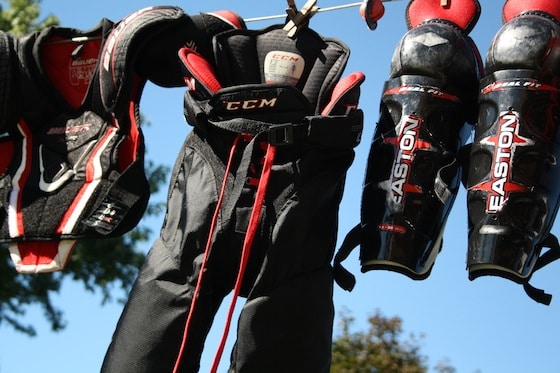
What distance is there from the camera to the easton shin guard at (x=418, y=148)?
346cm

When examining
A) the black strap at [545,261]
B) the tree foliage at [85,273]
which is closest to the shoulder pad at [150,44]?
the black strap at [545,261]

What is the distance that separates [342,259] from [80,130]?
981mm

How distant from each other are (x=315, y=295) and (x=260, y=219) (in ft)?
0.86

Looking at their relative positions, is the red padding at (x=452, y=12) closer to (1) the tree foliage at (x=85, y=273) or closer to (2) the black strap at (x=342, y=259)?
(2) the black strap at (x=342, y=259)

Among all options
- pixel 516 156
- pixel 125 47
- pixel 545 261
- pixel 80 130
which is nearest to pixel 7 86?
pixel 80 130

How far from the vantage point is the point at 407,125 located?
353 centimetres

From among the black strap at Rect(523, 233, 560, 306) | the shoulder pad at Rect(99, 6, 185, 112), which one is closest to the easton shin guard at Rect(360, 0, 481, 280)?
the black strap at Rect(523, 233, 560, 306)

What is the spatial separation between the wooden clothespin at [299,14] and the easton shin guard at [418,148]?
0.96 ft

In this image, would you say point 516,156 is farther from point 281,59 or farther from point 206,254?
point 206,254

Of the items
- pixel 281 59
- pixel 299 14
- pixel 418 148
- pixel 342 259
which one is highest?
pixel 299 14

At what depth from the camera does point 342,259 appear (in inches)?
139

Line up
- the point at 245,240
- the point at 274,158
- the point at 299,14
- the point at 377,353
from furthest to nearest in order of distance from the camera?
the point at 377,353
the point at 299,14
the point at 274,158
the point at 245,240

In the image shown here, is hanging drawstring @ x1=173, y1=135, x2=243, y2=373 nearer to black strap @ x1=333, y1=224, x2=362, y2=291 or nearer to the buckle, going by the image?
the buckle

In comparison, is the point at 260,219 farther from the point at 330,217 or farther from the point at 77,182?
the point at 77,182
